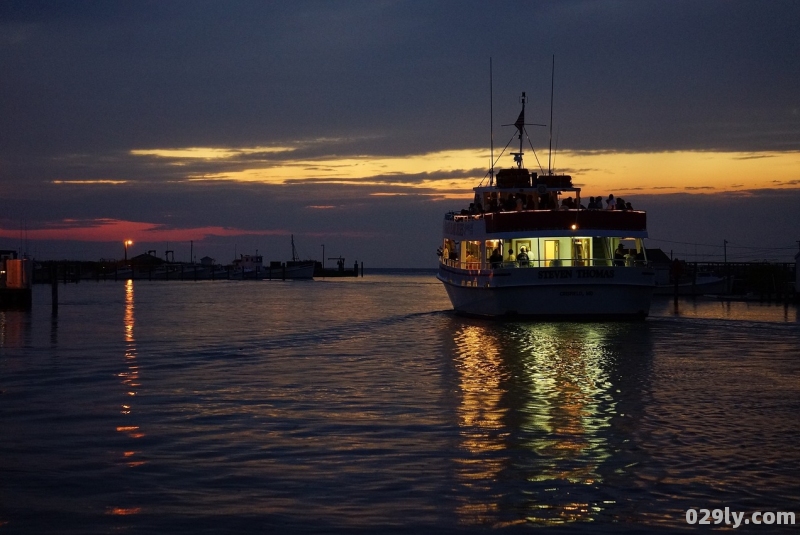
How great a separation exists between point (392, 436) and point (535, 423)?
8.51 ft

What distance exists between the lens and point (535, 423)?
15.5 meters

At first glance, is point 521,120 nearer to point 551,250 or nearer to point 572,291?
point 551,250

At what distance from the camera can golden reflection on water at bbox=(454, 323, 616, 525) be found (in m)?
10.4

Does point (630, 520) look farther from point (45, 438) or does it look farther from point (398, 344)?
point (398, 344)

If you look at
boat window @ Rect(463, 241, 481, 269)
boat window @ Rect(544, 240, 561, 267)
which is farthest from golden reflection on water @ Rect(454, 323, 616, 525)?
boat window @ Rect(463, 241, 481, 269)

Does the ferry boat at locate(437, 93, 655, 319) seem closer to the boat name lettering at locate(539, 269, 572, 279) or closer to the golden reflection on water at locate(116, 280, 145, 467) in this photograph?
the boat name lettering at locate(539, 269, 572, 279)

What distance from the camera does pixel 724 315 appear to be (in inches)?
1841

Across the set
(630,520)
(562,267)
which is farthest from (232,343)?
(630,520)

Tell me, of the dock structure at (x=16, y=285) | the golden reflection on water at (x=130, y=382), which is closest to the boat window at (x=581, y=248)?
A: the golden reflection on water at (x=130, y=382)

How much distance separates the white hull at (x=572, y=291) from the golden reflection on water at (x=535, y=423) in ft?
23.8

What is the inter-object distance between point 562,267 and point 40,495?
1124 inches

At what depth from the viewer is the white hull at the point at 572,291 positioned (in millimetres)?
37281

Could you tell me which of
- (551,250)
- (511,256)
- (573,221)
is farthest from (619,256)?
(511,256)

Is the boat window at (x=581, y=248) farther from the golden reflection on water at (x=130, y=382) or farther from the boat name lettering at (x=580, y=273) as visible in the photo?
the golden reflection on water at (x=130, y=382)
